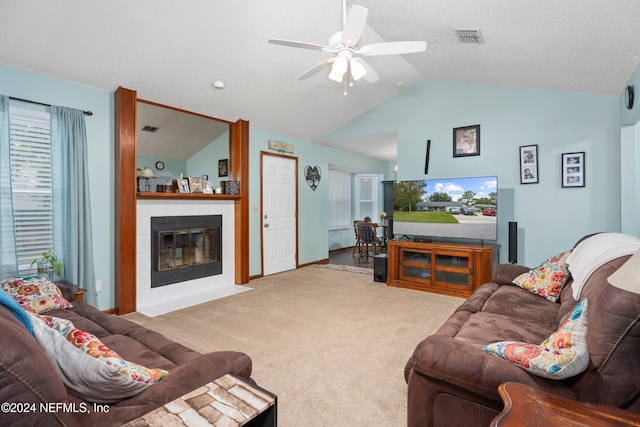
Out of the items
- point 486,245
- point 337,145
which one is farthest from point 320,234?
point 486,245

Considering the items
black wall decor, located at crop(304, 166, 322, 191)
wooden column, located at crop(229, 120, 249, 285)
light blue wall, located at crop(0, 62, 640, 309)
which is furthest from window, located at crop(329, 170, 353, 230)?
wooden column, located at crop(229, 120, 249, 285)

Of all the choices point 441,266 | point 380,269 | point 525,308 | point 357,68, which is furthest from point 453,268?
point 357,68

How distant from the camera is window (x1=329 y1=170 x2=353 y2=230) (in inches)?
325

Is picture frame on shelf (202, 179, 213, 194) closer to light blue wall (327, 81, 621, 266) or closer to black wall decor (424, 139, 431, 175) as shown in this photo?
light blue wall (327, 81, 621, 266)

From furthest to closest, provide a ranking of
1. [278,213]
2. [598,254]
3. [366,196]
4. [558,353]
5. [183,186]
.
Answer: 1. [366,196]
2. [278,213]
3. [183,186]
4. [598,254]
5. [558,353]

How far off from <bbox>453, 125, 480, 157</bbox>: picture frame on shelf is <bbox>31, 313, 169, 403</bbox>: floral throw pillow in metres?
4.79

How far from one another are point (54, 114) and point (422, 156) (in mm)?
4639

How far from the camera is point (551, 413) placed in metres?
0.90

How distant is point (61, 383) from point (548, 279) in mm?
3095

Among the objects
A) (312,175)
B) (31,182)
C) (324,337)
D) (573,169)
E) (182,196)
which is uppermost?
(312,175)

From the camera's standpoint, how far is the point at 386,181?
362 inches

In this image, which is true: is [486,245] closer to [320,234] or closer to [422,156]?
[422,156]

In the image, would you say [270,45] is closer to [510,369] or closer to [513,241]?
[510,369]

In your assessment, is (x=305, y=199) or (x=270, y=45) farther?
(x=305, y=199)
